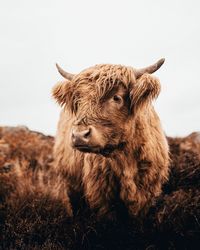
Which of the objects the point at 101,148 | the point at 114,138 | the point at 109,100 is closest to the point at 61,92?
the point at 109,100

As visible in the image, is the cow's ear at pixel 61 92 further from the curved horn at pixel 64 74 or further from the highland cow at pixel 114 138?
the curved horn at pixel 64 74

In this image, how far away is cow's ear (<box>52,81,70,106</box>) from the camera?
6.00 metres

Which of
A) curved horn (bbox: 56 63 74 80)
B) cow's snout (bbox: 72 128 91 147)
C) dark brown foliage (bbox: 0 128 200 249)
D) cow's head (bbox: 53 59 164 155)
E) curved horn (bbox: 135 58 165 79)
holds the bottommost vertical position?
dark brown foliage (bbox: 0 128 200 249)

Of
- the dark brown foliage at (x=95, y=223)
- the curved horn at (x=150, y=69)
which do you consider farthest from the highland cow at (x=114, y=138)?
the dark brown foliage at (x=95, y=223)

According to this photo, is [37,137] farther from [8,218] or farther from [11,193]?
[8,218]

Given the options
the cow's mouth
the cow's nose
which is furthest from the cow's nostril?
the cow's mouth

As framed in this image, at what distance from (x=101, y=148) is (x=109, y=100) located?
56cm

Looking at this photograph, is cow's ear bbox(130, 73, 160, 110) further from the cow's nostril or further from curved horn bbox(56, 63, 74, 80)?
curved horn bbox(56, 63, 74, 80)

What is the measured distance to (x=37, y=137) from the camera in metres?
11.6

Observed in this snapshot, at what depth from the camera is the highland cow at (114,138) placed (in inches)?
211

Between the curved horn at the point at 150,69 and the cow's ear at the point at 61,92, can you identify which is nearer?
the curved horn at the point at 150,69

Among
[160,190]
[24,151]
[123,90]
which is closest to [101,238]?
[160,190]

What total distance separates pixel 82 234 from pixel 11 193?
5.61 ft

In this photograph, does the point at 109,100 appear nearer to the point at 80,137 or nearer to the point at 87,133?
the point at 87,133
